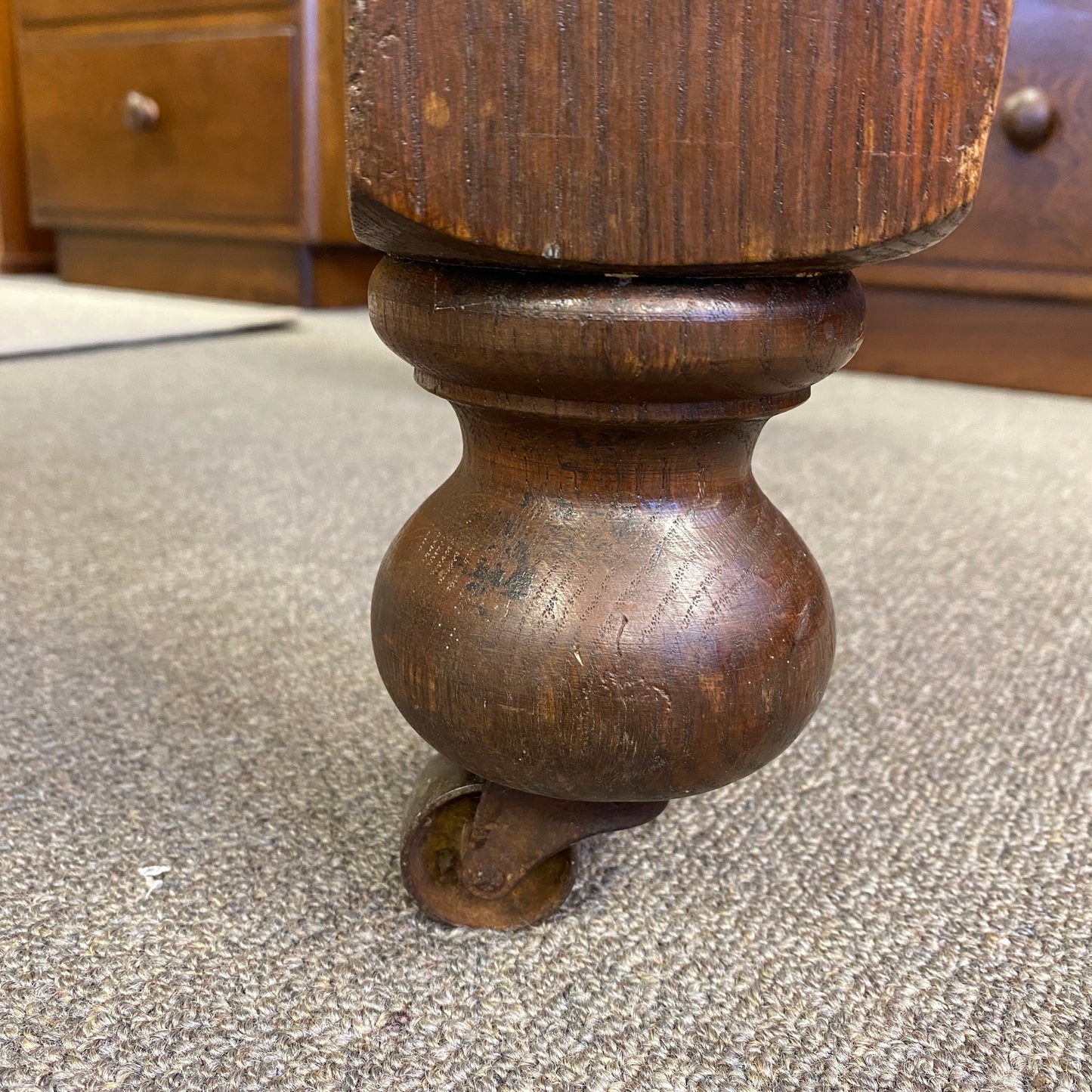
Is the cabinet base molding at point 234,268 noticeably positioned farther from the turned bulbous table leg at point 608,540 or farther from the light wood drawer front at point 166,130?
the turned bulbous table leg at point 608,540

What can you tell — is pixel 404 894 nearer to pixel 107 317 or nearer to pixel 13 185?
pixel 107 317

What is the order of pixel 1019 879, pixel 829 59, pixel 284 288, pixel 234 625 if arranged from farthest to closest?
pixel 284 288 < pixel 234 625 < pixel 1019 879 < pixel 829 59

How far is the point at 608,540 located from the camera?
0.31 meters

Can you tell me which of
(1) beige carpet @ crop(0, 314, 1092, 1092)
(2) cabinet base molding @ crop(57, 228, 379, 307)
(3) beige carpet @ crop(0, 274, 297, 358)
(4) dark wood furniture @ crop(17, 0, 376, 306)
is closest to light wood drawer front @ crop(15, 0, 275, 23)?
(4) dark wood furniture @ crop(17, 0, 376, 306)

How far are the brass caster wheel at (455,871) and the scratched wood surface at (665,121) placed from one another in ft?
0.61

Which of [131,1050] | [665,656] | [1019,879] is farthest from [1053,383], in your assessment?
[131,1050]

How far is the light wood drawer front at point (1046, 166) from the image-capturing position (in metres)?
1.30

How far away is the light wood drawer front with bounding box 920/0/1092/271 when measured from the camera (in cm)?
130

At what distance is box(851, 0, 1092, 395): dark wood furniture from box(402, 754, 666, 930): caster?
1.19 m

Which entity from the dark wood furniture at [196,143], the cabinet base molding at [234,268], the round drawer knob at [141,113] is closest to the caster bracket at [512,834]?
the dark wood furniture at [196,143]

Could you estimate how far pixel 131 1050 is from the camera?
303mm

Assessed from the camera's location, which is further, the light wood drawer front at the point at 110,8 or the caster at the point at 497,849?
the light wood drawer front at the point at 110,8

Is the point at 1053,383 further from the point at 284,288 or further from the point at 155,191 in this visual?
the point at 155,191

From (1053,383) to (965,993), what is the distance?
49.6 inches
